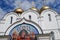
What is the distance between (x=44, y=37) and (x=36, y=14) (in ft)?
28.8

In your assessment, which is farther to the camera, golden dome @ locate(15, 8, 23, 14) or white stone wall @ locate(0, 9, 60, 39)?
golden dome @ locate(15, 8, 23, 14)

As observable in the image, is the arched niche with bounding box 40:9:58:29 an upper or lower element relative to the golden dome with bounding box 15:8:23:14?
lower

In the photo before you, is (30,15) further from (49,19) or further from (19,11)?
(49,19)

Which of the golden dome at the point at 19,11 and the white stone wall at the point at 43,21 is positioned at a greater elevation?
the golden dome at the point at 19,11

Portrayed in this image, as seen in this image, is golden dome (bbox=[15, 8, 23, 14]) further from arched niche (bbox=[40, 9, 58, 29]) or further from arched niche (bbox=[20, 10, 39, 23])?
arched niche (bbox=[40, 9, 58, 29])

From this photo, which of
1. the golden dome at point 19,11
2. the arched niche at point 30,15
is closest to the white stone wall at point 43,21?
the arched niche at point 30,15

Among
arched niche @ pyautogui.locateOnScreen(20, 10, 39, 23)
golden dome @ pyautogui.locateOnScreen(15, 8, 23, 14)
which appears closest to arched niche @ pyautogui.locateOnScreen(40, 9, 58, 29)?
arched niche @ pyautogui.locateOnScreen(20, 10, 39, 23)

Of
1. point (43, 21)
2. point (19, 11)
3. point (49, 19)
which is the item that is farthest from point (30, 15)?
point (49, 19)

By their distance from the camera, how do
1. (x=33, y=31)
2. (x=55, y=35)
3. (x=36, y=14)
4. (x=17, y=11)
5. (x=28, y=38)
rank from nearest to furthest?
(x=28, y=38)
(x=33, y=31)
(x=55, y=35)
(x=36, y=14)
(x=17, y=11)

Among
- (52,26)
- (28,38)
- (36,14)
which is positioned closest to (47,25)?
(52,26)

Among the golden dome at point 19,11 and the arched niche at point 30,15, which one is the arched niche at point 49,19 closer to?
the arched niche at point 30,15

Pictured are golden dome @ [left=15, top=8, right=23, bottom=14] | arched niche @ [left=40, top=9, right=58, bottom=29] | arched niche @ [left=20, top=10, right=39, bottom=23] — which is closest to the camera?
arched niche @ [left=40, top=9, right=58, bottom=29]

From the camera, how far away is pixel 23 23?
49.9ft

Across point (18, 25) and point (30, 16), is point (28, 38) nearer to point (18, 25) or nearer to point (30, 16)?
point (18, 25)
